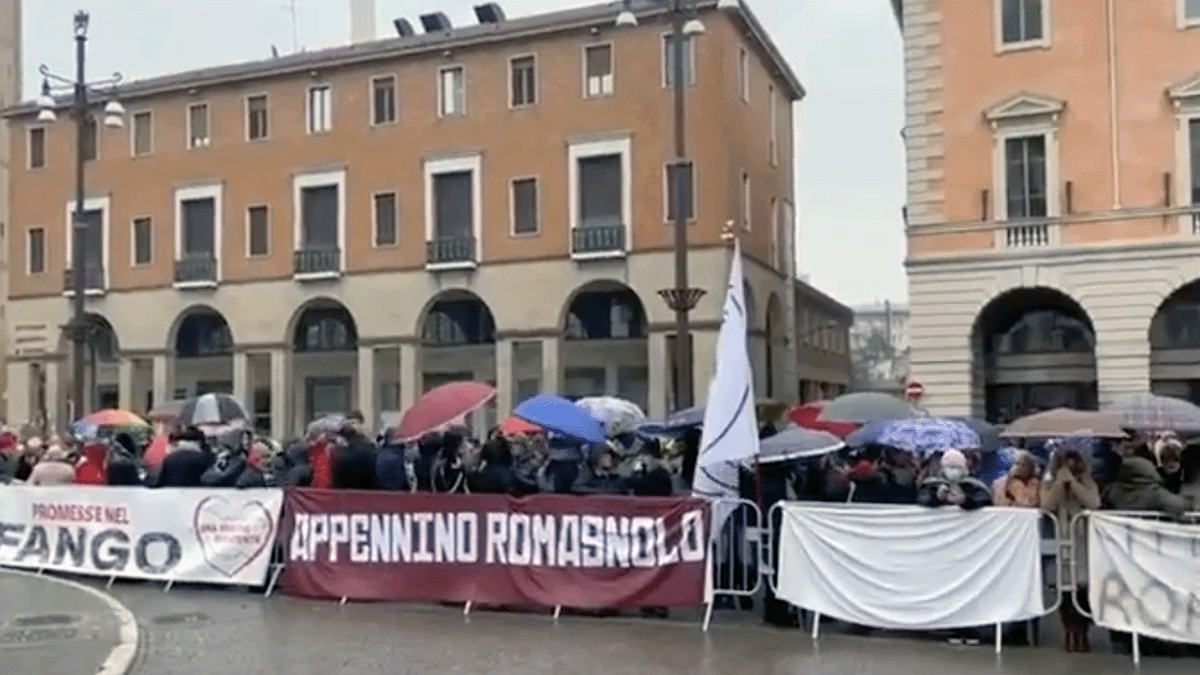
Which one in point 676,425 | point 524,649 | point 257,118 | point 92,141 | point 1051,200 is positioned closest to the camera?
point 524,649

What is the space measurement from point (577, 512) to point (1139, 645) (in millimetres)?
4753

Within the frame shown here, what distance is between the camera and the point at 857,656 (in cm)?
1055

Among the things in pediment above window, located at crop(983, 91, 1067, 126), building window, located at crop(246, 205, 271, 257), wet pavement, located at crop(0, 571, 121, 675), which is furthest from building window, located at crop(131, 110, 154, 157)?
wet pavement, located at crop(0, 571, 121, 675)

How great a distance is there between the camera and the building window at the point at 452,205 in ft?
140

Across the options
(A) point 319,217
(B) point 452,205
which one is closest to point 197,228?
(A) point 319,217

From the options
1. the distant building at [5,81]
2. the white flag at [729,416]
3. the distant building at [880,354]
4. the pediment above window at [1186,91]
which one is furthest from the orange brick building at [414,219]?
the distant building at [880,354]

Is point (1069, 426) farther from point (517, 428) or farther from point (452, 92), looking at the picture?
point (452, 92)

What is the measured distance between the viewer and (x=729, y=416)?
12094 mm

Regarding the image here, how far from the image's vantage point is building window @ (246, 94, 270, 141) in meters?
46.1

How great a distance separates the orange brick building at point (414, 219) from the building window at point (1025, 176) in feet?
27.7

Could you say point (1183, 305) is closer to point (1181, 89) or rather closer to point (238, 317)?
point (1181, 89)

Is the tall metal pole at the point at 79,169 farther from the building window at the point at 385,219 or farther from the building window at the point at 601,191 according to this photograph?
the building window at the point at 601,191

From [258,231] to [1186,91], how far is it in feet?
94.5

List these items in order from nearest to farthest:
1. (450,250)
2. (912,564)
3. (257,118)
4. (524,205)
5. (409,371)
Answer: (912,564)
(524,205)
(450,250)
(409,371)
(257,118)
